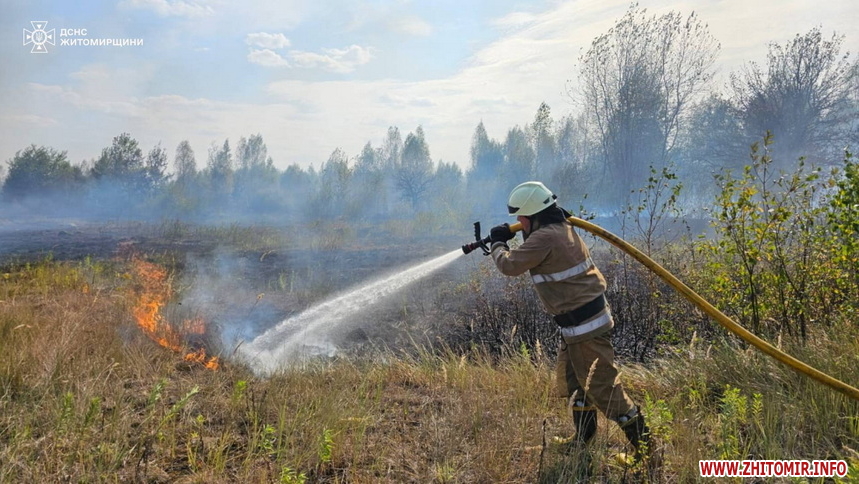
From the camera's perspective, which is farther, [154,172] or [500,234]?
[154,172]

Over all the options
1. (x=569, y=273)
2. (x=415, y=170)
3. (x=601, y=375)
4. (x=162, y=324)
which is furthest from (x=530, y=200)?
(x=415, y=170)

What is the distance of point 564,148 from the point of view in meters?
47.1

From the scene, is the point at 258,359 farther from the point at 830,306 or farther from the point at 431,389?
the point at 830,306

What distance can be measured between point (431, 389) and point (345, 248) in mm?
13902

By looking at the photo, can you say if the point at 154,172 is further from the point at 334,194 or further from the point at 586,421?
the point at 586,421

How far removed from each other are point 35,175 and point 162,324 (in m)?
36.6

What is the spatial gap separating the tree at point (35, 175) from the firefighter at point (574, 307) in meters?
40.2

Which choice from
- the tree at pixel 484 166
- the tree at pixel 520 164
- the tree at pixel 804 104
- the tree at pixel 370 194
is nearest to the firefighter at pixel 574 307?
the tree at pixel 804 104

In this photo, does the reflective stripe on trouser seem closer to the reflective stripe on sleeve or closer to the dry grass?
the dry grass

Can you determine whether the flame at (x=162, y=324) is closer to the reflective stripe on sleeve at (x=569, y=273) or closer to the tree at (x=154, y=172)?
the reflective stripe on sleeve at (x=569, y=273)

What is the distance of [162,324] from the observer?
18.9ft

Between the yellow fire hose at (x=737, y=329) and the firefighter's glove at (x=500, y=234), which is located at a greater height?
the firefighter's glove at (x=500, y=234)

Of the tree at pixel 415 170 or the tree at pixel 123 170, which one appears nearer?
the tree at pixel 123 170

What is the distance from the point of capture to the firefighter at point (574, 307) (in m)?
2.97
